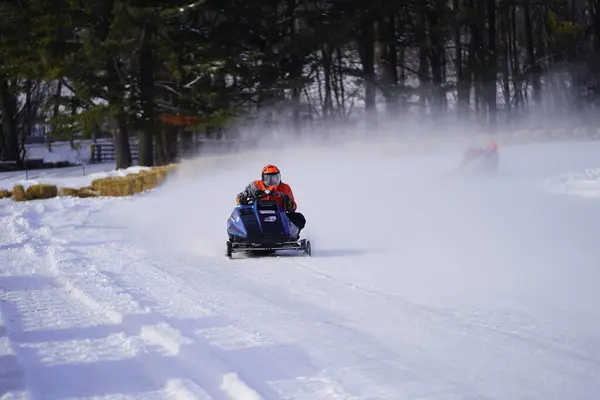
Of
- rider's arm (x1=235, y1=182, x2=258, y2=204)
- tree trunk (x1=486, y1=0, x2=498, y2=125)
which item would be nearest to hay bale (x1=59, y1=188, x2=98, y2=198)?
rider's arm (x1=235, y1=182, x2=258, y2=204)

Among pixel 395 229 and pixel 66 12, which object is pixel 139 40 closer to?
pixel 66 12

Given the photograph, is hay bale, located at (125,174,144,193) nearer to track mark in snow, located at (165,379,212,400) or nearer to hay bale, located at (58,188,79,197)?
hay bale, located at (58,188,79,197)

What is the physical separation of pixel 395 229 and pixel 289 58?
91.7 feet

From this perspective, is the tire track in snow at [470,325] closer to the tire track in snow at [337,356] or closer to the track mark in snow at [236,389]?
the tire track in snow at [337,356]

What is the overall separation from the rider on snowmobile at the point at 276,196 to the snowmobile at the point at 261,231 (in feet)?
0.69

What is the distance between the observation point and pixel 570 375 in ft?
21.3

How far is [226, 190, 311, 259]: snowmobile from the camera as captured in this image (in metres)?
13.8

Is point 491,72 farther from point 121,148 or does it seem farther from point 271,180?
point 271,180

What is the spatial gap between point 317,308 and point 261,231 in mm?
4618

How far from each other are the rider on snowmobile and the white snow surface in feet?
2.29

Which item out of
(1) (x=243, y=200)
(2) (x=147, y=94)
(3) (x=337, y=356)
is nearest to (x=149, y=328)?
(3) (x=337, y=356)

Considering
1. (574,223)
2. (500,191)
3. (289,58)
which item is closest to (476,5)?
(289,58)

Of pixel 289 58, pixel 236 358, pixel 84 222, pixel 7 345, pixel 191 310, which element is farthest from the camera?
pixel 289 58

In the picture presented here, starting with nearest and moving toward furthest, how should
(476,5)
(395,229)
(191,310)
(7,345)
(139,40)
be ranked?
1. (7,345)
2. (191,310)
3. (395,229)
4. (139,40)
5. (476,5)
